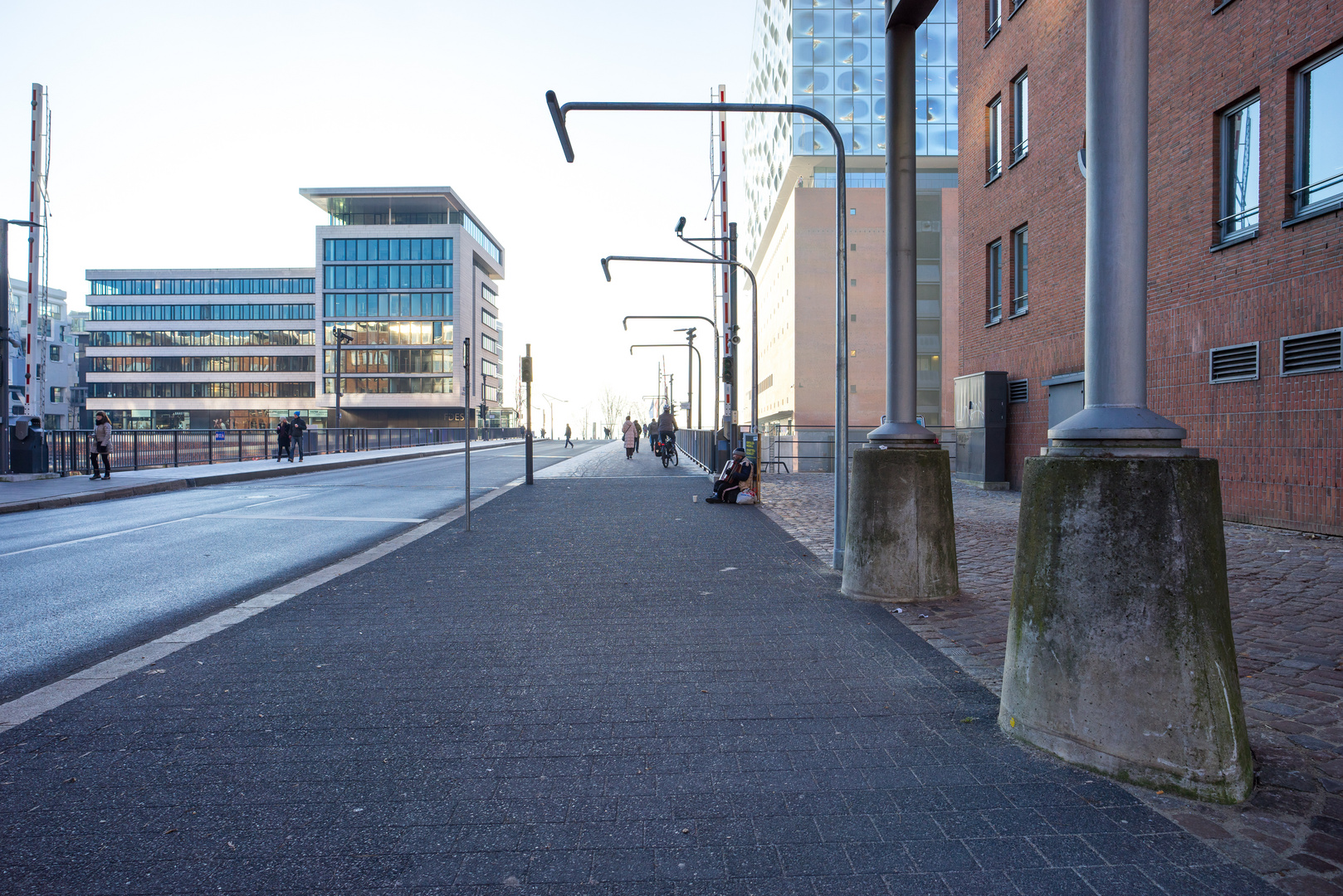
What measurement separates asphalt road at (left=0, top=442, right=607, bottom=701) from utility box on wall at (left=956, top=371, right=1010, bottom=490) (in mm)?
11034

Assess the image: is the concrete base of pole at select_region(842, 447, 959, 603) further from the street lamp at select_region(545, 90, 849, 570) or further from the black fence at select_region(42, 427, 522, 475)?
the black fence at select_region(42, 427, 522, 475)

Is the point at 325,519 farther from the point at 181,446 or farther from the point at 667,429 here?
the point at 667,429

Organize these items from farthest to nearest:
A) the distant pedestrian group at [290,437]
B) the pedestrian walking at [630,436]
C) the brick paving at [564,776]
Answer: the pedestrian walking at [630,436], the distant pedestrian group at [290,437], the brick paving at [564,776]

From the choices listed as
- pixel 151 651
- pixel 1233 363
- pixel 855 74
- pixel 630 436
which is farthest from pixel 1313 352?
pixel 855 74

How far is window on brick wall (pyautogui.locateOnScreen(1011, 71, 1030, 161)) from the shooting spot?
1741 cm

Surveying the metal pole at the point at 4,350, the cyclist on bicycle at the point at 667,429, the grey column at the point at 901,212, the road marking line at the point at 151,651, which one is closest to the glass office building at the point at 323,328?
the cyclist on bicycle at the point at 667,429

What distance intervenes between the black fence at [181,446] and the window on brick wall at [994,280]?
22.6m

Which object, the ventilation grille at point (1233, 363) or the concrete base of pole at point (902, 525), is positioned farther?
the ventilation grille at point (1233, 363)

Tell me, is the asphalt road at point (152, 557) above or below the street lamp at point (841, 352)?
below

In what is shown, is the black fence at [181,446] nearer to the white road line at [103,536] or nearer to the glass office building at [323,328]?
the white road line at [103,536]

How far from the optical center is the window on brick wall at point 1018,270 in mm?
17625

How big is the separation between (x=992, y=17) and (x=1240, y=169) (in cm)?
995

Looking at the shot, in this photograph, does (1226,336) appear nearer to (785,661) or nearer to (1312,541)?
(1312,541)

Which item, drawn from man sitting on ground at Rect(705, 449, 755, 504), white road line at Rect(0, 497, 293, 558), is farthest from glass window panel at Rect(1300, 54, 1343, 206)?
white road line at Rect(0, 497, 293, 558)
